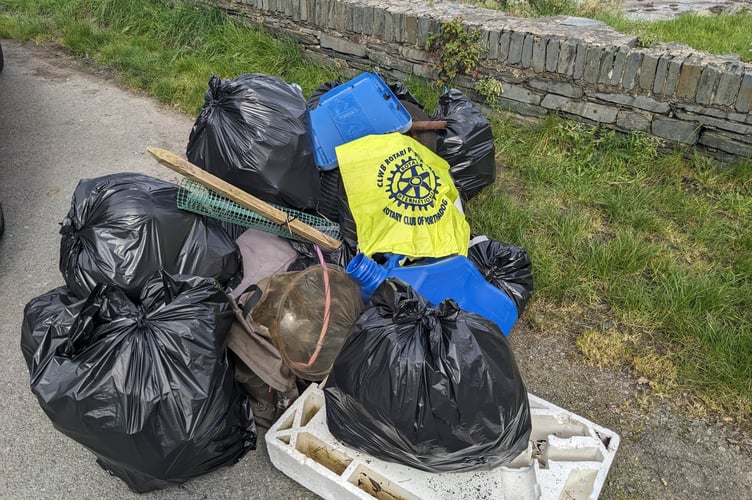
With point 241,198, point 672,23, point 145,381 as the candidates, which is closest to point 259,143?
point 241,198

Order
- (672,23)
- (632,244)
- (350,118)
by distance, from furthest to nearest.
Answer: (672,23), (632,244), (350,118)

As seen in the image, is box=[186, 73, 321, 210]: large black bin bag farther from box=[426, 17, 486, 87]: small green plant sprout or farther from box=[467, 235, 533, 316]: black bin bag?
box=[426, 17, 486, 87]: small green plant sprout

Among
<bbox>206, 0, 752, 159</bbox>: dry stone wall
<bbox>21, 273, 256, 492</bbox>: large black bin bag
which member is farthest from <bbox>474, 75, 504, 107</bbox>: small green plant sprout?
<bbox>21, 273, 256, 492</bbox>: large black bin bag

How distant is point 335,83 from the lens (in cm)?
329

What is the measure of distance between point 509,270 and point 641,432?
85cm

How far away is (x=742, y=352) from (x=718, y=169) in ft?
4.78

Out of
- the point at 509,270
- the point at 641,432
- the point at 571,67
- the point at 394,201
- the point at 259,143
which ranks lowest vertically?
the point at 641,432

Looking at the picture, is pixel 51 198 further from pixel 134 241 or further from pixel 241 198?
pixel 241 198

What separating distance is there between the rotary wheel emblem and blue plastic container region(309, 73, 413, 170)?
14.4 inches

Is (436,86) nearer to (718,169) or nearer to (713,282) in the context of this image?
(718,169)

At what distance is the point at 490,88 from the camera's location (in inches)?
155

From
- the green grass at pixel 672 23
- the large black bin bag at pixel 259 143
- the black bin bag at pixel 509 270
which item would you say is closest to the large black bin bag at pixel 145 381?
the large black bin bag at pixel 259 143

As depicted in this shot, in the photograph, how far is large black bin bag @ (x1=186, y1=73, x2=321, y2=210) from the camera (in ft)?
8.30

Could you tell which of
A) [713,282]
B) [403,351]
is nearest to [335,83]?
[403,351]
